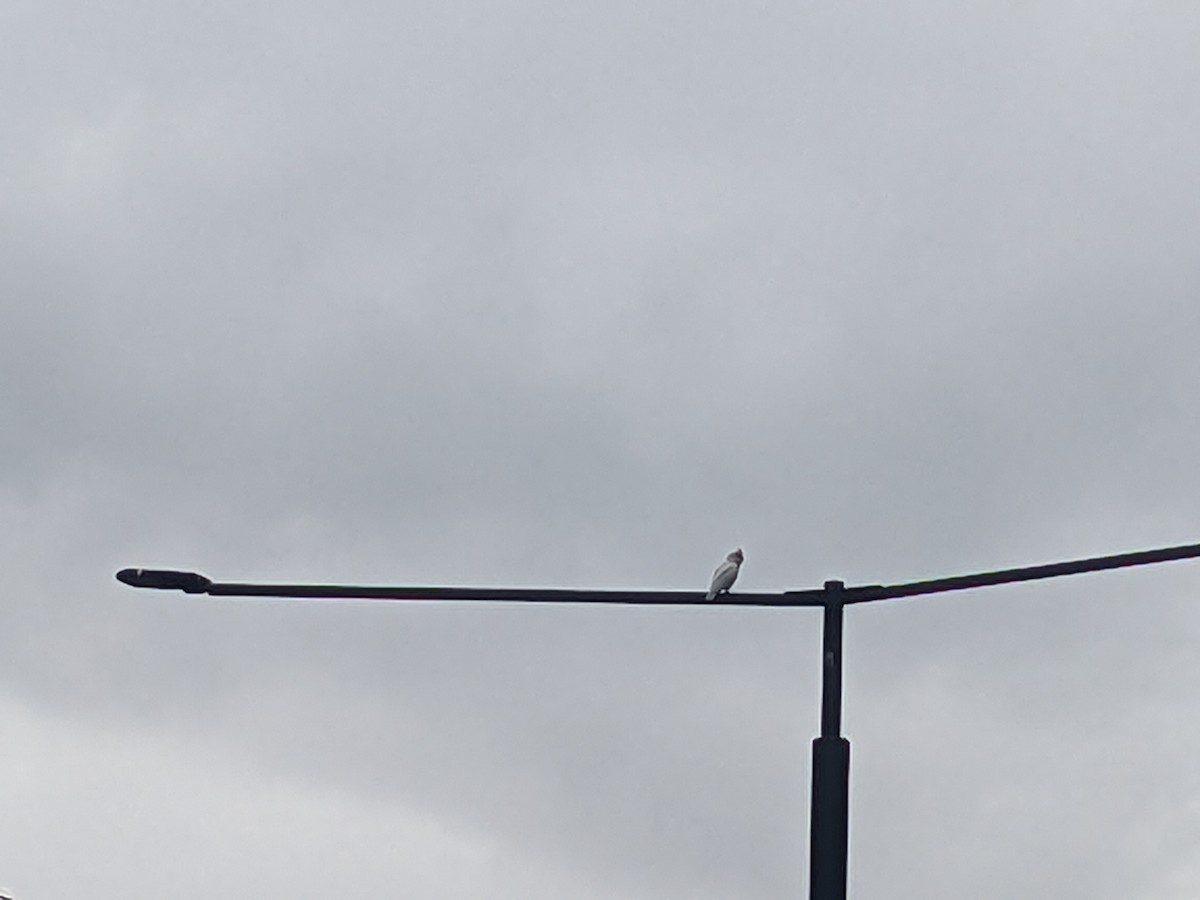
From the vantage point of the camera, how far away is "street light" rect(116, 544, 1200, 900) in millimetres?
11945

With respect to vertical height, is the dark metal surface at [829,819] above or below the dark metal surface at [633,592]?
below

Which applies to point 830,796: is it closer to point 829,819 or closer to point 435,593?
point 829,819

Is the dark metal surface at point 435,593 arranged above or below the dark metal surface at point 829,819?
above

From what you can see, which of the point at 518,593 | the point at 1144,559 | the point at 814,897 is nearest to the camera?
the point at 814,897

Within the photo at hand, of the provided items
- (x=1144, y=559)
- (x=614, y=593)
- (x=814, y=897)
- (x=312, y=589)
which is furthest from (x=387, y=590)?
(x=1144, y=559)

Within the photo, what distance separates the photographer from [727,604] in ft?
44.0

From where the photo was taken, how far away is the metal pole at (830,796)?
467 inches

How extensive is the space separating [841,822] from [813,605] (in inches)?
58.8

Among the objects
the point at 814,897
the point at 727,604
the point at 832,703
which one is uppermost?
the point at 727,604

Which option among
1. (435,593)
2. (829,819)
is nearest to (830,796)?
(829,819)

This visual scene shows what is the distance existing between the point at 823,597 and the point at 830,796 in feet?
4.40

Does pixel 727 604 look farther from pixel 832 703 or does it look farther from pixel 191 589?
pixel 191 589

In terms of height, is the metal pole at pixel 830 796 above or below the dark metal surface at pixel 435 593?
below

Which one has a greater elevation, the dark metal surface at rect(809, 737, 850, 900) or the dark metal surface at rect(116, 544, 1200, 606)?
the dark metal surface at rect(116, 544, 1200, 606)
